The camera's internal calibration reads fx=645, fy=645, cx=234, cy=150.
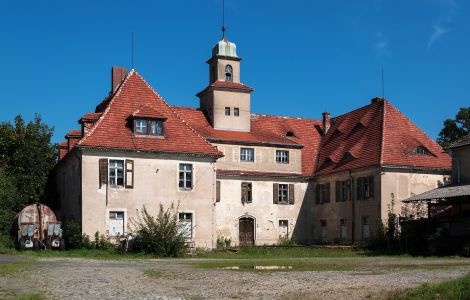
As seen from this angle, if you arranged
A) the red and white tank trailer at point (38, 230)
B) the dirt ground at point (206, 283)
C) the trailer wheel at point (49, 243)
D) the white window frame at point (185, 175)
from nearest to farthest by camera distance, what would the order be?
the dirt ground at point (206, 283), the red and white tank trailer at point (38, 230), the trailer wheel at point (49, 243), the white window frame at point (185, 175)

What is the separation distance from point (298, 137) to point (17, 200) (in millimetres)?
20557

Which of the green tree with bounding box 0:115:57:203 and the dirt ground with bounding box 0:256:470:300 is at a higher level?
the green tree with bounding box 0:115:57:203

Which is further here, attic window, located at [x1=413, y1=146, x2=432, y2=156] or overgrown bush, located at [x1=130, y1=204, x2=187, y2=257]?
attic window, located at [x1=413, y1=146, x2=432, y2=156]

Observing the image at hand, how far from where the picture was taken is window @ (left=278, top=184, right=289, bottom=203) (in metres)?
44.9

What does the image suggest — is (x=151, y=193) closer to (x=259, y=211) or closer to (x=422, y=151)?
(x=259, y=211)

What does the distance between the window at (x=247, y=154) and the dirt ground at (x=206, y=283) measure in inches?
946

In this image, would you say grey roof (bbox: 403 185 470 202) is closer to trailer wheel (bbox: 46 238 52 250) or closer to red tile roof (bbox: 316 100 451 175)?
red tile roof (bbox: 316 100 451 175)

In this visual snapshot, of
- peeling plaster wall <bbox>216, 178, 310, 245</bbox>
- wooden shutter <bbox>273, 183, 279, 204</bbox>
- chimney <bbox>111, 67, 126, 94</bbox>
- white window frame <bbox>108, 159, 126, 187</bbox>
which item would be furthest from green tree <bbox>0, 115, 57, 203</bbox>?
wooden shutter <bbox>273, 183, 279, 204</bbox>

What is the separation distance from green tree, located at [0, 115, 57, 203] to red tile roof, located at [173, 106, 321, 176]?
958 cm

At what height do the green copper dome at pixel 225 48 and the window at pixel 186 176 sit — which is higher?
the green copper dome at pixel 225 48

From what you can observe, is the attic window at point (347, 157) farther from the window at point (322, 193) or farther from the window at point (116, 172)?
the window at point (116, 172)

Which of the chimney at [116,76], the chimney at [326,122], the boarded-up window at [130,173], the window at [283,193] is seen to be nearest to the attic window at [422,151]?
the window at [283,193]

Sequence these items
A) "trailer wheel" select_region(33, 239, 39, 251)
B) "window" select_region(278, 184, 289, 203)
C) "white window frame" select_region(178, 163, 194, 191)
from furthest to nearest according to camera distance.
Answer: "window" select_region(278, 184, 289, 203), "white window frame" select_region(178, 163, 194, 191), "trailer wheel" select_region(33, 239, 39, 251)

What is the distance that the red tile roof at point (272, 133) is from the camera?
4453 centimetres
